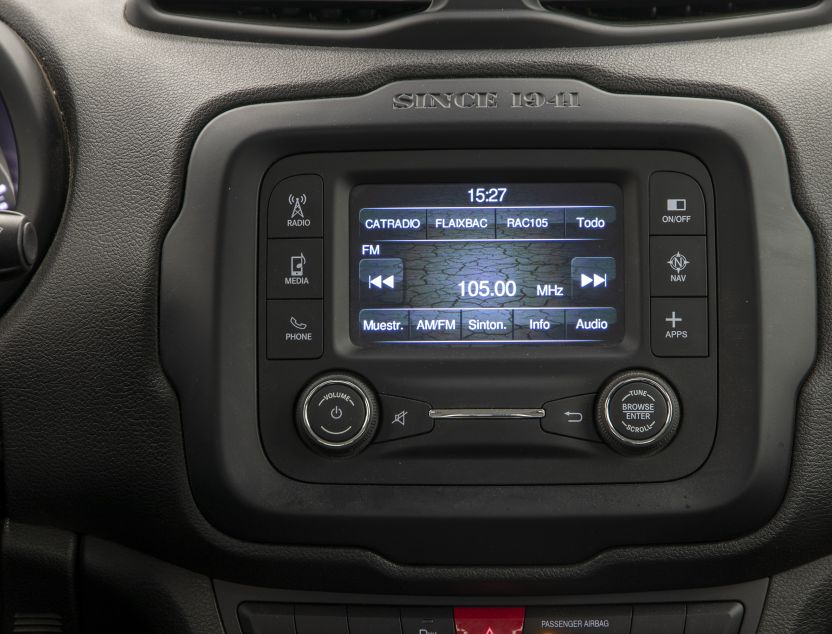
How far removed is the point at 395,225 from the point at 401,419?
0.30m

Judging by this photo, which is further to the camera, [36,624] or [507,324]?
[36,624]

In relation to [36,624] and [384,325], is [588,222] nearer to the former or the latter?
[384,325]

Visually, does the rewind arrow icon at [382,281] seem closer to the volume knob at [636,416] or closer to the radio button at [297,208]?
the radio button at [297,208]

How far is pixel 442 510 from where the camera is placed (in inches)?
53.6

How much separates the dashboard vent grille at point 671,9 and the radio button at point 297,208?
46 centimetres

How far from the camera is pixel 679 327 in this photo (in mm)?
1380

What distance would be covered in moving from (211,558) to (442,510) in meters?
0.37

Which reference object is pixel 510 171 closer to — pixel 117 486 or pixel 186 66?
pixel 186 66

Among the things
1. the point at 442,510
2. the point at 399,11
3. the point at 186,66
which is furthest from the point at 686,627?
the point at 186,66

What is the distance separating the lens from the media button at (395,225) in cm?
140

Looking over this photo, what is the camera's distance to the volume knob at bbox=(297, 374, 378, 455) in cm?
136

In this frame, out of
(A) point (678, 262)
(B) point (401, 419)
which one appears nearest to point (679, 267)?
(A) point (678, 262)

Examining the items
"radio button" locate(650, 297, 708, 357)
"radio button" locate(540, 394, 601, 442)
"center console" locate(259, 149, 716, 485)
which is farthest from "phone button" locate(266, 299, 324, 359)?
"radio button" locate(650, 297, 708, 357)

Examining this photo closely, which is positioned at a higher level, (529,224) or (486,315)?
(529,224)
